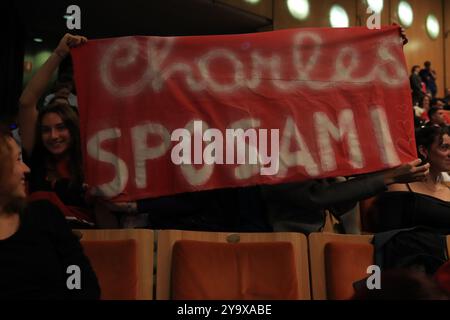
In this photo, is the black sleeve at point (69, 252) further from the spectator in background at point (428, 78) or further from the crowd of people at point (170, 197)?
the spectator in background at point (428, 78)

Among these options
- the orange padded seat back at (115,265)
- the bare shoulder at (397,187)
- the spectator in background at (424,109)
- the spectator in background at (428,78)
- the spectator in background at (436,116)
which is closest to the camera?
the orange padded seat back at (115,265)

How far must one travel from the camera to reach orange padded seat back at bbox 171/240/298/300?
208 cm

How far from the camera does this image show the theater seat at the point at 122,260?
203 centimetres

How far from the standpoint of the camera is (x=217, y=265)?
6.96 ft

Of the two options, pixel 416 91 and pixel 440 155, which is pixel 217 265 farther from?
pixel 416 91

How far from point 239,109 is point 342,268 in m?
0.78

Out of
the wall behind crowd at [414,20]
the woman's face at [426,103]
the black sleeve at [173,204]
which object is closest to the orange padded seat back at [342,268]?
the black sleeve at [173,204]

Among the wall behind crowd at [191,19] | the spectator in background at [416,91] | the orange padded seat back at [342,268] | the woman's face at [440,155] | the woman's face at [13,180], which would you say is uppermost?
the wall behind crowd at [191,19]

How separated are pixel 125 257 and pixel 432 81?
7.02 meters

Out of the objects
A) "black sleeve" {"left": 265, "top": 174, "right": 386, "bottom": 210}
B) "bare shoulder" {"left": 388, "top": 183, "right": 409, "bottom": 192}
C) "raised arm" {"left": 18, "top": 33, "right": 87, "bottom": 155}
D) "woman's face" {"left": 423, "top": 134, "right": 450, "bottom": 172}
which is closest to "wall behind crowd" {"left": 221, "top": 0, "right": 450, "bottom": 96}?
"woman's face" {"left": 423, "top": 134, "right": 450, "bottom": 172}

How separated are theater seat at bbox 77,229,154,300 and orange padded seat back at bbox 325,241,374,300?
0.68 meters

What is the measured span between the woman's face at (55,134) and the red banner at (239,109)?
79mm

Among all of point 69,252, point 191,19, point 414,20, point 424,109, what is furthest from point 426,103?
point 69,252

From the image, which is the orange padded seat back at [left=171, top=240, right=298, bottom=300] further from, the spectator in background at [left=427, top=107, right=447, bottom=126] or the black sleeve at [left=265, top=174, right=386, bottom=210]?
the spectator in background at [left=427, top=107, right=447, bottom=126]
